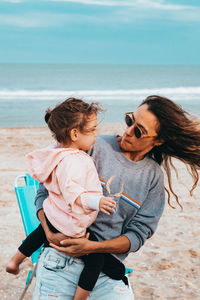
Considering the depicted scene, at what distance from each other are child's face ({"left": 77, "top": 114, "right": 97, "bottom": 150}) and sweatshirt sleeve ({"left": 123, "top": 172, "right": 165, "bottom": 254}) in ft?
1.42

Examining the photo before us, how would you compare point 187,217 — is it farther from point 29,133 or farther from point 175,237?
point 29,133

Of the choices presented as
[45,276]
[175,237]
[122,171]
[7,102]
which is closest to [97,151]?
[122,171]

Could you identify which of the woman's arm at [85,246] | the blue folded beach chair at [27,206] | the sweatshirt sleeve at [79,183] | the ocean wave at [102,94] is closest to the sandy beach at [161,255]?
the blue folded beach chair at [27,206]

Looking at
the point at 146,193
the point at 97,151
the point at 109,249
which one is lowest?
the point at 109,249

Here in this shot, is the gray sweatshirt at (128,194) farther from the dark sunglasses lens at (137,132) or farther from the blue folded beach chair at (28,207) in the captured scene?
the blue folded beach chair at (28,207)

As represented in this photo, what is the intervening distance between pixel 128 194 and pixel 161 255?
2399 millimetres

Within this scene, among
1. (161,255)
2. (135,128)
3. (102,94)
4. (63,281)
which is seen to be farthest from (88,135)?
(102,94)

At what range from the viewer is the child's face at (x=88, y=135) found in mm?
2162

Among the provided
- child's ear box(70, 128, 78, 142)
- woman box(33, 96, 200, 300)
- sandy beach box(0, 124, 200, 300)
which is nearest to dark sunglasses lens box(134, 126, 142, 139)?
woman box(33, 96, 200, 300)

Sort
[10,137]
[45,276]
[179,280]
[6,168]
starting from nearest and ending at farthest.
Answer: [45,276] < [179,280] < [6,168] < [10,137]

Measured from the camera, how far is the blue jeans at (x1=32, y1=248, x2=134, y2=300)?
2.09m

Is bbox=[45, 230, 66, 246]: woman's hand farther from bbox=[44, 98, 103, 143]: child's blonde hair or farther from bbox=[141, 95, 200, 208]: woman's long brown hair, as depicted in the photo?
bbox=[141, 95, 200, 208]: woman's long brown hair

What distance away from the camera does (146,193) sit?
226 cm

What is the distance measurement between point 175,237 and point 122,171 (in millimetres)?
2884
